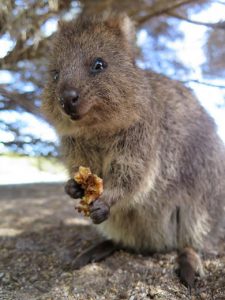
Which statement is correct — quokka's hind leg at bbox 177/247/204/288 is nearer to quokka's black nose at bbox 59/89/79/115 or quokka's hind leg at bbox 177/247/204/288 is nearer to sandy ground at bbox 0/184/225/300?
sandy ground at bbox 0/184/225/300

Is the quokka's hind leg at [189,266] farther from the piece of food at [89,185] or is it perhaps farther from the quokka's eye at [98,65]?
→ the quokka's eye at [98,65]

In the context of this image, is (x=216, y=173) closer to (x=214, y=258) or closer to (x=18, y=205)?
(x=214, y=258)

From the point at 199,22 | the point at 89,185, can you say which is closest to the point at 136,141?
the point at 89,185

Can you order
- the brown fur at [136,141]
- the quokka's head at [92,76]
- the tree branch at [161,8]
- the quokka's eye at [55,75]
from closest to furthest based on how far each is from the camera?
the quokka's head at [92,76], the brown fur at [136,141], the quokka's eye at [55,75], the tree branch at [161,8]

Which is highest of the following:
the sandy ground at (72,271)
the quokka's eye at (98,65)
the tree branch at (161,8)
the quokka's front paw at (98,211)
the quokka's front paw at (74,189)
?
the tree branch at (161,8)

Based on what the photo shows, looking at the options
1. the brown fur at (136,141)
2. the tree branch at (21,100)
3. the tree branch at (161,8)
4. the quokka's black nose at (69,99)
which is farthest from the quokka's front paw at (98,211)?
the tree branch at (161,8)

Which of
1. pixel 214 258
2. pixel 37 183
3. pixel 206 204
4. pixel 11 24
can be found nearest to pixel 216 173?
pixel 206 204
